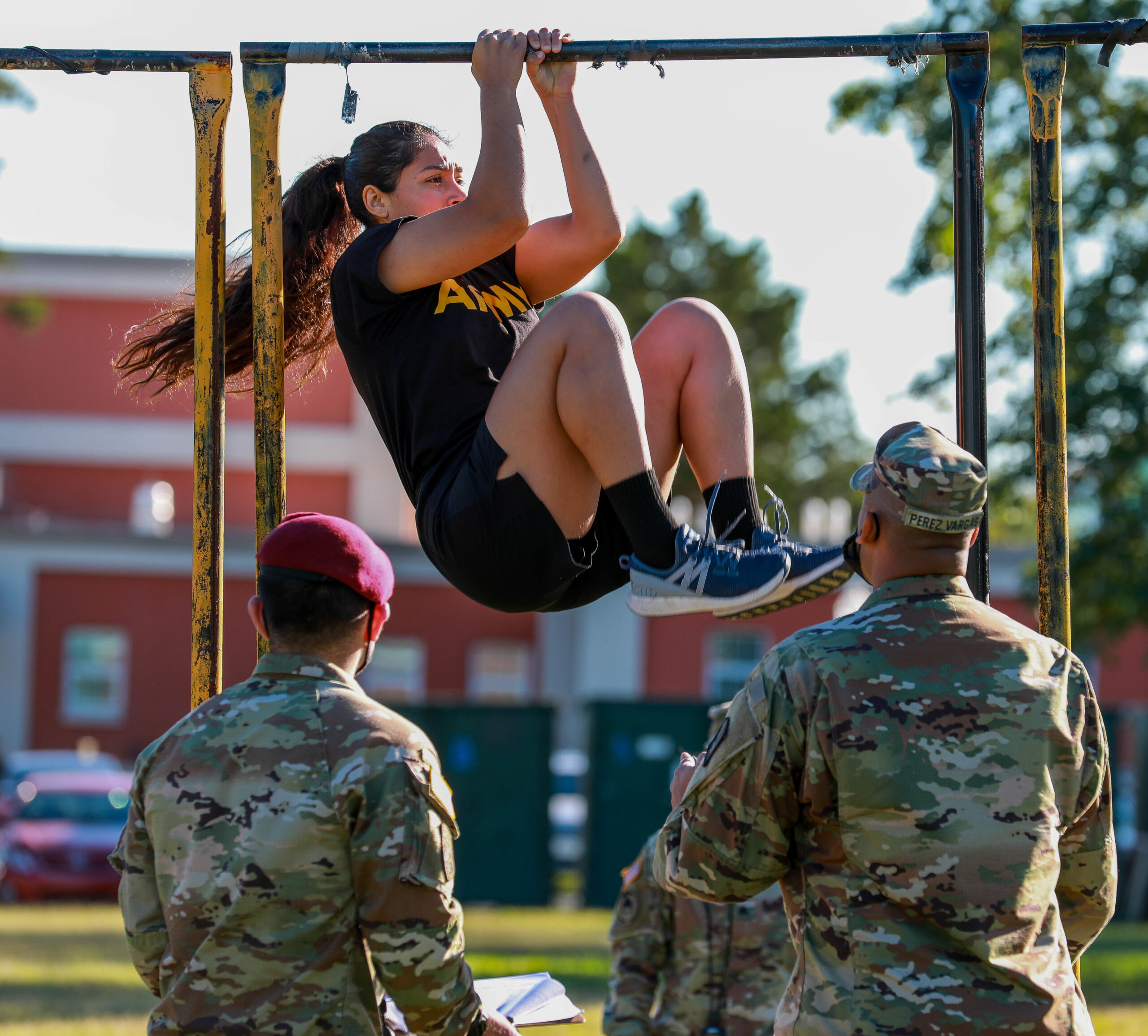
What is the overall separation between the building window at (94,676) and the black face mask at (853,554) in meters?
26.1

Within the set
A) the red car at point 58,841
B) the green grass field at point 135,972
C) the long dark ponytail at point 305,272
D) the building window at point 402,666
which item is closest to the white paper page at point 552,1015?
the long dark ponytail at point 305,272

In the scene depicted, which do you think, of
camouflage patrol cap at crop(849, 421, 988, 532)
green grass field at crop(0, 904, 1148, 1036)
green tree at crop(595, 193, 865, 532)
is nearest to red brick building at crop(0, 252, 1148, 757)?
green tree at crop(595, 193, 865, 532)

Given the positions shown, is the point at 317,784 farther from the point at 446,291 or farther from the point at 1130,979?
the point at 1130,979

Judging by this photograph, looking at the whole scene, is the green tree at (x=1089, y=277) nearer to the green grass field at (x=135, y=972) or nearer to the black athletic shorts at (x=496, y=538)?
the green grass field at (x=135, y=972)

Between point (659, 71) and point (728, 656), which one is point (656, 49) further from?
point (728, 656)

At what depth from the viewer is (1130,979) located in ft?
37.3

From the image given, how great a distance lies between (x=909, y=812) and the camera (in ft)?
8.07

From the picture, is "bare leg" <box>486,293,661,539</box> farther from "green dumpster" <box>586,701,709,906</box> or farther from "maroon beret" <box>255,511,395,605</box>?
"green dumpster" <box>586,701,709,906</box>

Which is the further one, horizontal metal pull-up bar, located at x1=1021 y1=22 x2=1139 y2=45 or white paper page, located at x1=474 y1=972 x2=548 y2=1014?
horizontal metal pull-up bar, located at x1=1021 y1=22 x2=1139 y2=45

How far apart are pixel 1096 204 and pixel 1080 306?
91cm

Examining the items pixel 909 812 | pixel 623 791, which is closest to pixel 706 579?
pixel 909 812

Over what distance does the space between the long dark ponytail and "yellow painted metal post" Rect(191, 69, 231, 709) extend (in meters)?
0.27

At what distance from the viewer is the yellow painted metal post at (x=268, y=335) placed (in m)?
3.01

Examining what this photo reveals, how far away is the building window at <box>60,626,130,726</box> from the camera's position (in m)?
27.4
